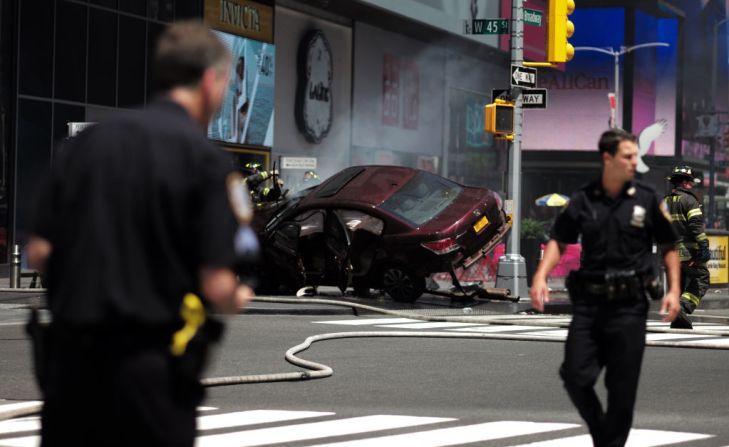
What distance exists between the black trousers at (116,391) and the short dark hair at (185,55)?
28.2 inches

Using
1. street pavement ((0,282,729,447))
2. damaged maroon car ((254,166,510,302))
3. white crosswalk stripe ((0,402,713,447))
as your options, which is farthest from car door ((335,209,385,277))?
white crosswalk stripe ((0,402,713,447))

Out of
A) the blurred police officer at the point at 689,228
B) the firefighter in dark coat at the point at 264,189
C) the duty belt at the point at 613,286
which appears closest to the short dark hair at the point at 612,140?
the duty belt at the point at 613,286

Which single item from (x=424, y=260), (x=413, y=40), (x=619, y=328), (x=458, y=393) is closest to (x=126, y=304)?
(x=619, y=328)

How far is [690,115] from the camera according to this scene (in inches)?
3280

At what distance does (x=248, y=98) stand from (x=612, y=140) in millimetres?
29584

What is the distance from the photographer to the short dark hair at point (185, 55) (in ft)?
12.8

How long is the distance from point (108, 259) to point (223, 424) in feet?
17.2

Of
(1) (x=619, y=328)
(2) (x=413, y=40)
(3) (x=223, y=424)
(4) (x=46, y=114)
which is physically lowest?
(3) (x=223, y=424)

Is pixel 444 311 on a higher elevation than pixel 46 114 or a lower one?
lower

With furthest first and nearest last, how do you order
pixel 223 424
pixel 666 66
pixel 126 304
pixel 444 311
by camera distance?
pixel 666 66, pixel 444 311, pixel 223 424, pixel 126 304

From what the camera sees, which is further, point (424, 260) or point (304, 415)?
point (424, 260)

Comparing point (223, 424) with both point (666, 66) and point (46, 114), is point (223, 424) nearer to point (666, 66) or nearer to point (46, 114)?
point (46, 114)

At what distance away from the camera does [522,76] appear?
75.2ft

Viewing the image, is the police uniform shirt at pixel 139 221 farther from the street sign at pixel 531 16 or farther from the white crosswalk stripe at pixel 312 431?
the street sign at pixel 531 16
